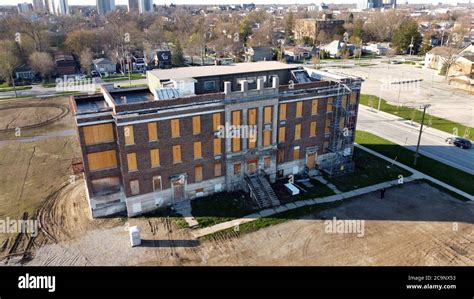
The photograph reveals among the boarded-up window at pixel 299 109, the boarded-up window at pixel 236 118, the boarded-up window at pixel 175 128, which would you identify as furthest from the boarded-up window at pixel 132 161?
the boarded-up window at pixel 299 109

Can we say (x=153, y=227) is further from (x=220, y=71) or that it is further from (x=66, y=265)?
(x=220, y=71)

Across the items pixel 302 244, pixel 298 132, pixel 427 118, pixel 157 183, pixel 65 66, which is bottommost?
pixel 302 244

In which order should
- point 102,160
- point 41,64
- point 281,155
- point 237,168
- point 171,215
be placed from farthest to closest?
point 41,64 < point 281,155 < point 237,168 < point 171,215 < point 102,160

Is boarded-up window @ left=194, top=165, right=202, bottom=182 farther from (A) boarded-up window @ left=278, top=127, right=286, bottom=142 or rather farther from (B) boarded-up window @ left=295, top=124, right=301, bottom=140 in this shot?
(B) boarded-up window @ left=295, top=124, right=301, bottom=140

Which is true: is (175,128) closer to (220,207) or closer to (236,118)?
(236,118)

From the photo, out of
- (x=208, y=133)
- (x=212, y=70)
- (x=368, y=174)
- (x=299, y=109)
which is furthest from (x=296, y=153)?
(x=212, y=70)

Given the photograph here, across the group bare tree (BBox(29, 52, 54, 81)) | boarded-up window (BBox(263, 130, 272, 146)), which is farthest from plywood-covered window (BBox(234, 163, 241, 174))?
bare tree (BBox(29, 52, 54, 81))
